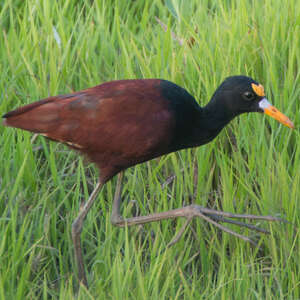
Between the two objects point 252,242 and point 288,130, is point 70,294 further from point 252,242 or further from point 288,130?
point 288,130

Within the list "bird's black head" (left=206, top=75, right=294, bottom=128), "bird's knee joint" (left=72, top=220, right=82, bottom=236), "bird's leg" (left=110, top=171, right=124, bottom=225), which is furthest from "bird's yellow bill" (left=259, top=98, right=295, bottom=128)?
"bird's knee joint" (left=72, top=220, right=82, bottom=236)

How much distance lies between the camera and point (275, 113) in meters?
3.35

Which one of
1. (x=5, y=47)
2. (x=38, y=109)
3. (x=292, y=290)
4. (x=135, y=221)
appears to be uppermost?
(x=5, y=47)

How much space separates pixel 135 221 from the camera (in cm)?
345

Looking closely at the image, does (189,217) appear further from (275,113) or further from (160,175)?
(275,113)

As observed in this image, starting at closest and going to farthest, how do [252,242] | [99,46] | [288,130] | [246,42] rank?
[252,242] < [288,130] < [246,42] < [99,46]

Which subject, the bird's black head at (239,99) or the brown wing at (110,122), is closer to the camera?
the brown wing at (110,122)

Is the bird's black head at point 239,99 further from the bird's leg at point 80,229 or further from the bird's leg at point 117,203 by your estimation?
the bird's leg at point 80,229

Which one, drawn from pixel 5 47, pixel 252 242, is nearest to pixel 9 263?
pixel 252 242

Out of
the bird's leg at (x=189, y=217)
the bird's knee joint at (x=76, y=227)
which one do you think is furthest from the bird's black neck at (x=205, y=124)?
the bird's knee joint at (x=76, y=227)

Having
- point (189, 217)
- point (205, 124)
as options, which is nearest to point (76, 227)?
point (189, 217)

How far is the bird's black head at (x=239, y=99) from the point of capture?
11.1 ft

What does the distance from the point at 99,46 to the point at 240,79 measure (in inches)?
51.0

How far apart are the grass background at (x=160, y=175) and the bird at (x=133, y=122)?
0.42ft
